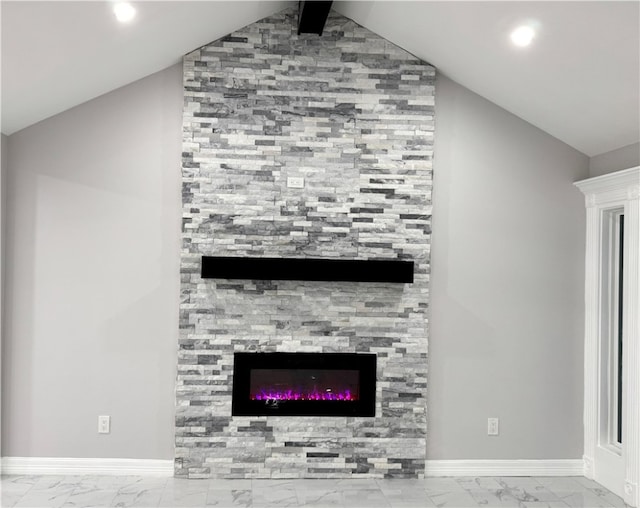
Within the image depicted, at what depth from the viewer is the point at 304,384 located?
203 inches

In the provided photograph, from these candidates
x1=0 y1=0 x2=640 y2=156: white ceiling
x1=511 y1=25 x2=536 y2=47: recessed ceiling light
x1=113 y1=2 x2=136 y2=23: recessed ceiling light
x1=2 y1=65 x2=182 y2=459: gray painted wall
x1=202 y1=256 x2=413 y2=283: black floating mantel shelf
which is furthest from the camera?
x1=2 y1=65 x2=182 y2=459: gray painted wall

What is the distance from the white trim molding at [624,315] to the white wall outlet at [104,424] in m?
3.39

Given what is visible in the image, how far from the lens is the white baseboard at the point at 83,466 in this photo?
5.04 m

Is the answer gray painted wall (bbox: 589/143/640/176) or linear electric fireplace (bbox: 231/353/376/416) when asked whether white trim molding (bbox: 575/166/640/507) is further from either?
linear electric fireplace (bbox: 231/353/376/416)

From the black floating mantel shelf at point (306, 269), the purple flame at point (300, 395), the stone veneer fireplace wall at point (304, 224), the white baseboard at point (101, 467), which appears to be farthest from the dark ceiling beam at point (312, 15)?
the white baseboard at point (101, 467)

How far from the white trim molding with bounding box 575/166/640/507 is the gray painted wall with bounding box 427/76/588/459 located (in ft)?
0.27

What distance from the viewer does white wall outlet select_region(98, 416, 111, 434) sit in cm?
507

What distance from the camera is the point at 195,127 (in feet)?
16.7

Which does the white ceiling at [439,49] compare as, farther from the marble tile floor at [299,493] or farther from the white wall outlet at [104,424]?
the marble tile floor at [299,493]

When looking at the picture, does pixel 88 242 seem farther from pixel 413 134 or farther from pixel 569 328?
pixel 569 328

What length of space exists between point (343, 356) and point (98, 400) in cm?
173

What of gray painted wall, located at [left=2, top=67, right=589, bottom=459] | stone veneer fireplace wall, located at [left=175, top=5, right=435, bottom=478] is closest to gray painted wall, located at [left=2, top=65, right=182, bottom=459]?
gray painted wall, located at [left=2, top=67, right=589, bottom=459]

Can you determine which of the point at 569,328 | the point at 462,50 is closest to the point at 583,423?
the point at 569,328

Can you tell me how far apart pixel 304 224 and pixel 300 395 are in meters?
1.20
